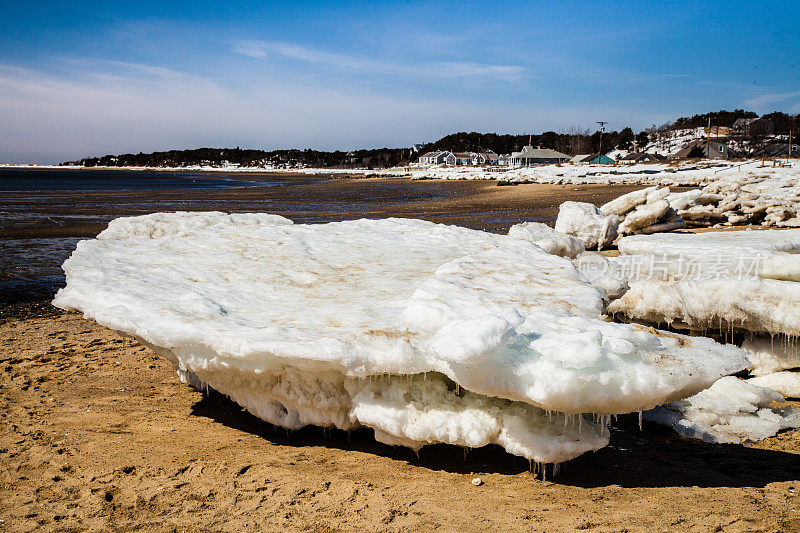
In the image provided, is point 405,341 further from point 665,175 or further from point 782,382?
point 665,175

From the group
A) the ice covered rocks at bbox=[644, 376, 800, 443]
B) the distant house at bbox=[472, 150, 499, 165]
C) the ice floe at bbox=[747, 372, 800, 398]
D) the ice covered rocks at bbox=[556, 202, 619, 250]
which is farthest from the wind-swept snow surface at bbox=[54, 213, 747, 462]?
the distant house at bbox=[472, 150, 499, 165]

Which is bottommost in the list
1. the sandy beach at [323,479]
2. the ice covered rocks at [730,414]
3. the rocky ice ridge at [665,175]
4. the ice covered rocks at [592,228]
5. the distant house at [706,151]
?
the ice covered rocks at [730,414]

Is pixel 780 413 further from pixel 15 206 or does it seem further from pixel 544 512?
pixel 15 206

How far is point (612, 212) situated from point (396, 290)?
37.6 ft

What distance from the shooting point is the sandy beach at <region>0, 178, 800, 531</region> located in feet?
9.64

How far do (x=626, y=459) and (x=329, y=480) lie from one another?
6.44 feet

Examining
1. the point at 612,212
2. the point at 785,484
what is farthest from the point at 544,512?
the point at 612,212

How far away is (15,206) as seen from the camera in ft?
96.0

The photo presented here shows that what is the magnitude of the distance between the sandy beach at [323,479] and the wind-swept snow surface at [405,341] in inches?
10.0

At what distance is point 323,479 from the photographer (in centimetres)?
338

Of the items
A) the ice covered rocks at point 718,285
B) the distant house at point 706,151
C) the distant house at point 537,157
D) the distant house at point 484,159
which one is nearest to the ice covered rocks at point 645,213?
the ice covered rocks at point 718,285

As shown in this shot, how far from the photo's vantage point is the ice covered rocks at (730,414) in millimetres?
4234

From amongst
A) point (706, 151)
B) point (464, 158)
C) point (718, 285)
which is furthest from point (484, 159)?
point (718, 285)

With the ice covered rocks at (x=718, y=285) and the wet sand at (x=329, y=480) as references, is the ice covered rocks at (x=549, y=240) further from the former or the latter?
the wet sand at (x=329, y=480)
